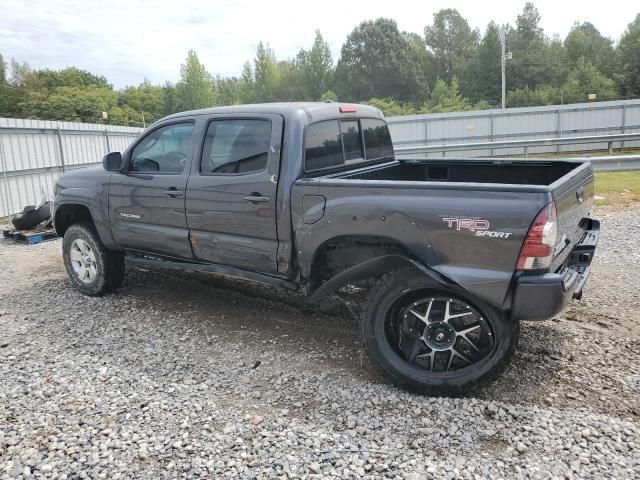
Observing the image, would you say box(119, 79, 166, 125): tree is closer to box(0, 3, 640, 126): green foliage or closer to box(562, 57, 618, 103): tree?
box(0, 3, 640, 126): green foliage

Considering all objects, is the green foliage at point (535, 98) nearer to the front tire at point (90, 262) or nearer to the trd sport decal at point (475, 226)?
the front tire at point (90, 262)

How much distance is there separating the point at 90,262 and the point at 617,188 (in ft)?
34.5

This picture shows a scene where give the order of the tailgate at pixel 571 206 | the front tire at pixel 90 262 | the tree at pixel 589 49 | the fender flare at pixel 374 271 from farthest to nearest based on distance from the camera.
A: the tree at pixel 589 49 < the front tire at pixel 90 262 < the fender flare at pixel 374 271 < the tailgate at pixel 571 206

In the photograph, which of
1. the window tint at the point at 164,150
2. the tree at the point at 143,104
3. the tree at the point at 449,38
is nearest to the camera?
the window tint at the point at 164,150

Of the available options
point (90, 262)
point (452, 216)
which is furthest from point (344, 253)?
point (90, 262)

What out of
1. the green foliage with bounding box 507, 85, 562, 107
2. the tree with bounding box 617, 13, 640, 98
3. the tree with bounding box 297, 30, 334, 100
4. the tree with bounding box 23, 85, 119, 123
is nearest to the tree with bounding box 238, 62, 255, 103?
the tree with bounding box 297, 30, 334, 100

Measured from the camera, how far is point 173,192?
467 centimetres

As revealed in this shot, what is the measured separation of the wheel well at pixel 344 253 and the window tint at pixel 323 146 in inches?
26.8

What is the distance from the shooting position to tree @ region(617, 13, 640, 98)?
154 ft

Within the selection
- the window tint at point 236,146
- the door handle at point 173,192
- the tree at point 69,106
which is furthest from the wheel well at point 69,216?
the tree at point 69,106

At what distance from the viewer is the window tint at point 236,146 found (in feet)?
13.7

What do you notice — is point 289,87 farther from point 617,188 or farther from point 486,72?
point 617,188

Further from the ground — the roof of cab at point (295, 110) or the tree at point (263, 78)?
the tree at point (263, 78)

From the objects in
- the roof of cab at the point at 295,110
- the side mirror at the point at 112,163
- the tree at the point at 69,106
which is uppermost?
the tree at the point at 69,106
